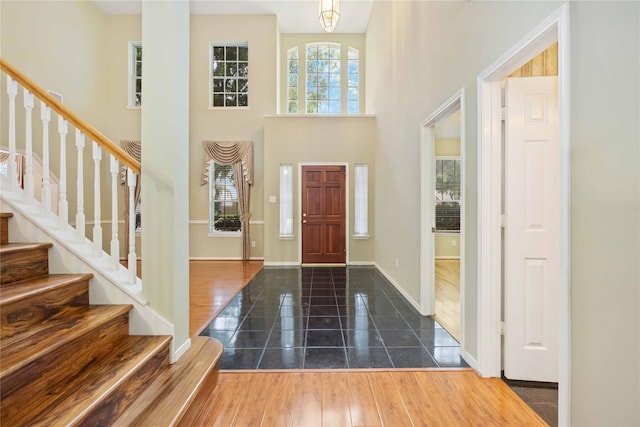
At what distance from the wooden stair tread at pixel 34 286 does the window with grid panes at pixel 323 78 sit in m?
6.74

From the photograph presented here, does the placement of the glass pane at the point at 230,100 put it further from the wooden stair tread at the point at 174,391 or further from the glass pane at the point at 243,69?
the wooden stair tread at the point at 174,391

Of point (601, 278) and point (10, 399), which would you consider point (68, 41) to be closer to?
point (10, 399)

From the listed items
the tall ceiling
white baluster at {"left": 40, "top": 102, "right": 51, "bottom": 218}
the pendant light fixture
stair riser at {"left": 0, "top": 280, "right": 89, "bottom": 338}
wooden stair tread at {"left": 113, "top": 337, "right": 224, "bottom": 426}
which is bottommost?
wooden stair tread at {"left": 113, "top": 337, "right": 224, "bottom": 426}

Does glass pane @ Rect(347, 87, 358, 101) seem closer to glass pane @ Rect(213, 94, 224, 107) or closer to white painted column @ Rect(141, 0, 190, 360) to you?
glass pane @ Rect(213, 94, 224, 107)

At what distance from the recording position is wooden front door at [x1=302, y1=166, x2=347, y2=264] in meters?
6.42

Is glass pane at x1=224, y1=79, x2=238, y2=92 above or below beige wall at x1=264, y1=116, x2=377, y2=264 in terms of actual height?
above

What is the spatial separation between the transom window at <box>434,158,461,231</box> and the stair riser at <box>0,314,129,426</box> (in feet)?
23.8

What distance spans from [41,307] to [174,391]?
794 mm

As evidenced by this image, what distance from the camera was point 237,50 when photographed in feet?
23.7

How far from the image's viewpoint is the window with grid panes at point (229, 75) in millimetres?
7207

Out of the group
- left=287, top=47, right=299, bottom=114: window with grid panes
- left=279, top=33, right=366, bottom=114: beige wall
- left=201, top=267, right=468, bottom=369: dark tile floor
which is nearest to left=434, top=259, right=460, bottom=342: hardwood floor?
left=201, top=267, right=468, bottom=369: dark tile floor

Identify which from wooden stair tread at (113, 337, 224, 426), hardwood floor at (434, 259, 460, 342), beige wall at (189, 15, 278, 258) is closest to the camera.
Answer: wooden stair tread at (113, 337, 224, 426)

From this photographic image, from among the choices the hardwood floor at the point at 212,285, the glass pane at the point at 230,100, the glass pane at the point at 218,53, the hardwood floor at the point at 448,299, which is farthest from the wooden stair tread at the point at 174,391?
the glass pane at the point at 218,53

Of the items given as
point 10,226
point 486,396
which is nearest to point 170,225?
point 10,226
